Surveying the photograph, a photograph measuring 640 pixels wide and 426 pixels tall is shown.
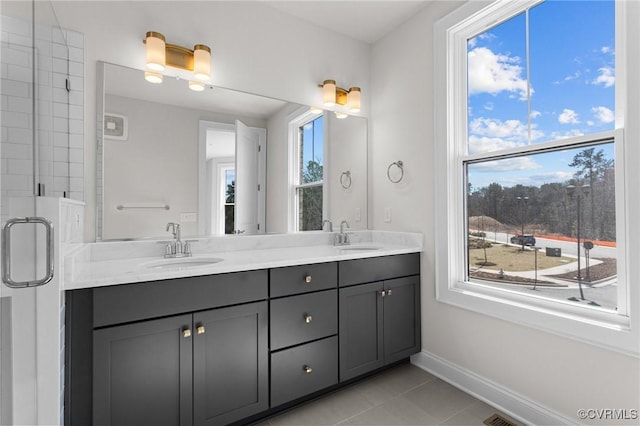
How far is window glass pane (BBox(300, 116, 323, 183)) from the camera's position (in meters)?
2.45

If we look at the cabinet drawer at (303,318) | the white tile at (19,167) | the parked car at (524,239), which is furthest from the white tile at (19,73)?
A: the parked car at (524,239)

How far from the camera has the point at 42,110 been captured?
121 centimetres

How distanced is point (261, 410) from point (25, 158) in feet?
4.79

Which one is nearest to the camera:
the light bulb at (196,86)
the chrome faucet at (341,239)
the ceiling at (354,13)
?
the light bulb at (196,86)

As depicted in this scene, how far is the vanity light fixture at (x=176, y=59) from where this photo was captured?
1.78 metres

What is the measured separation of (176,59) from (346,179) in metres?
1.46

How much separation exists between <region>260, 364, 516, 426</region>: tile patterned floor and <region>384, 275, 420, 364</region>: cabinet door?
0.62 feet

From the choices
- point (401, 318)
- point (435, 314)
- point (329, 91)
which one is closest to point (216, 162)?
point (329, 91)

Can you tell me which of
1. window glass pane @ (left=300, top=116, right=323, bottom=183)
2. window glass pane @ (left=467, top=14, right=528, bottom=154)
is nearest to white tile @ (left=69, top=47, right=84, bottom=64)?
window glass pane @ (left=300, top=116, right=323, bottom=183)

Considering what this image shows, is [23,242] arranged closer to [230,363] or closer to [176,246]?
[176,246]

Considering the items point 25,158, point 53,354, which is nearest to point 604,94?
point 25,158

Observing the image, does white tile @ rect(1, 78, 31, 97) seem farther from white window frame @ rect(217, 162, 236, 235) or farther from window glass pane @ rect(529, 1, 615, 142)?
window glass pane @ rect(529, 1, 615, 142)

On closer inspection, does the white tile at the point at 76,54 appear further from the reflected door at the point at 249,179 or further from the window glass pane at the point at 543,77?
A: the window glass pane at the point at 543,77

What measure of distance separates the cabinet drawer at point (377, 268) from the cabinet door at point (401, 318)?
6 centimetres
